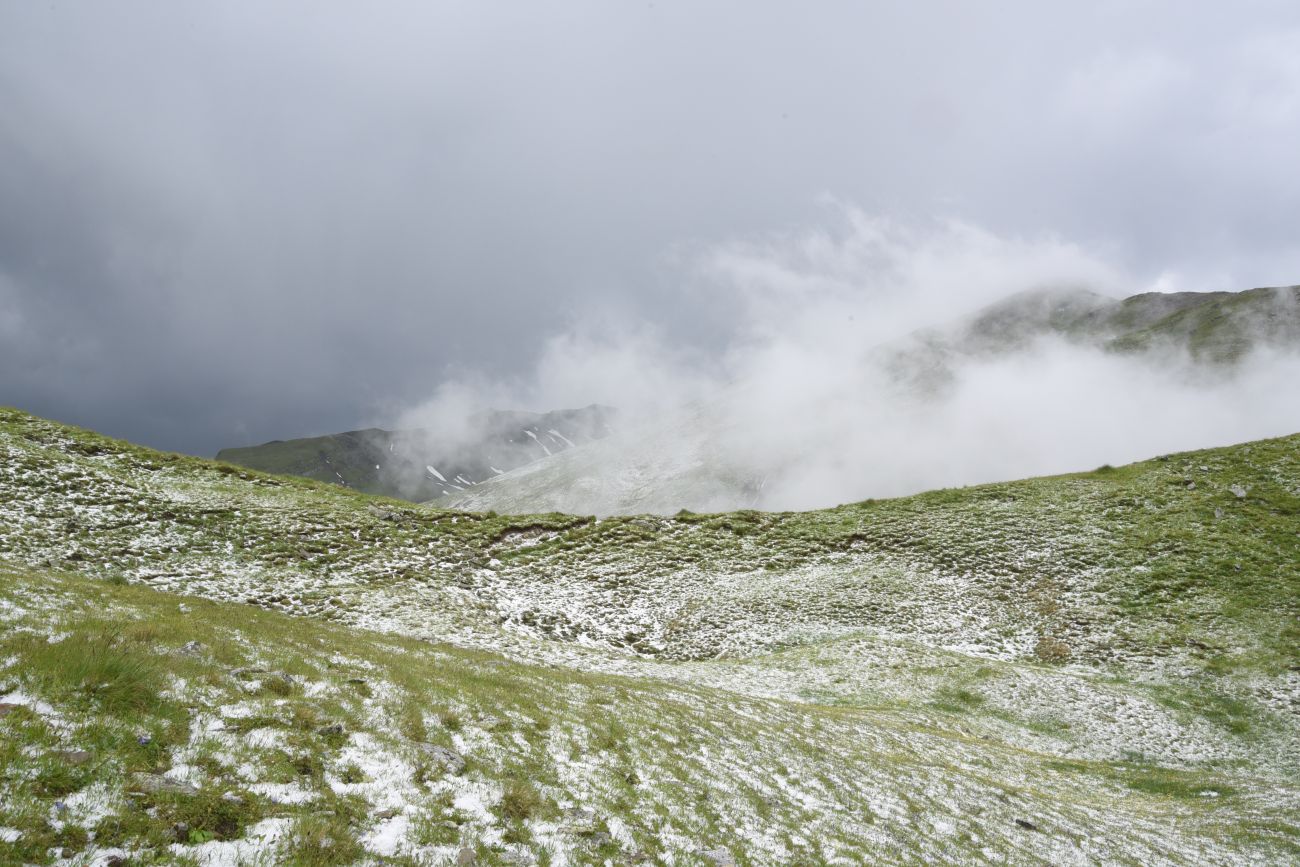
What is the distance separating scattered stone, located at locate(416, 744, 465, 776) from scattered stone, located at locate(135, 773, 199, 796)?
4.11 m

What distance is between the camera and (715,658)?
117 ft

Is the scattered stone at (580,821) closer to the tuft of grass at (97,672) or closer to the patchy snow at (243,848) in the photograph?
the patchy snow at (243,848)

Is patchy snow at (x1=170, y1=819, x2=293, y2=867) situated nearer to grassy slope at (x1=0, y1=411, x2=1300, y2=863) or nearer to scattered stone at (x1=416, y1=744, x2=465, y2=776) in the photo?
grassy slope at (x1=0, y1=411, x2=1300, y2=863)

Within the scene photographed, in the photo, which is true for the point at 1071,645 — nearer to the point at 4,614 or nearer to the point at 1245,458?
the point at 1245,458

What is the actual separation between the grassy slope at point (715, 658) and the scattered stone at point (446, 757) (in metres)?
0.25

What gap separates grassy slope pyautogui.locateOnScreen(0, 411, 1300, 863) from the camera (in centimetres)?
1079

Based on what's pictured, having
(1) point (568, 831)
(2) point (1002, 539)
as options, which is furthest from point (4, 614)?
(2) point (1002, 539)

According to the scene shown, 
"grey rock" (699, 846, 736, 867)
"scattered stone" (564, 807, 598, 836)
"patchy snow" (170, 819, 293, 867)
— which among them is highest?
"patchy snow" (170, 819, 293, 867)

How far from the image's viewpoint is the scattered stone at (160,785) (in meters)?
7.97

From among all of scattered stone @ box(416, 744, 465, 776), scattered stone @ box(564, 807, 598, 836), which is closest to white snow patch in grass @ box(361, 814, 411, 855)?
scattered stone @ box(416, 744, 465, 776)

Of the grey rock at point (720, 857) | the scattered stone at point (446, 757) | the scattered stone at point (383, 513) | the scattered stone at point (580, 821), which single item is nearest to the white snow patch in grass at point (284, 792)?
the scattered stone at point (446, 757)

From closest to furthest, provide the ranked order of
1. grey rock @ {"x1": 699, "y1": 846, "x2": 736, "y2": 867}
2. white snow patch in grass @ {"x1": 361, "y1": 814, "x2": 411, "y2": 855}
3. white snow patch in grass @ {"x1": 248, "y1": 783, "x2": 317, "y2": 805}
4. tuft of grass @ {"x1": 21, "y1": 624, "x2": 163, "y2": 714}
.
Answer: white snow patch in grass @ {"x1": 361, "y1": 814, "x2": 411, "y2": 855}, white snow patch in grass @ {"x1": 248, "y1": 783, "x2": 317, "y2": 805}, tuft of grass @ {"x1": 21, "y1": 624, "x2": 163, "y2": 714}, grey rock @ {"x1": 699, "y1": 846, "x2": 736, "y2": 867}

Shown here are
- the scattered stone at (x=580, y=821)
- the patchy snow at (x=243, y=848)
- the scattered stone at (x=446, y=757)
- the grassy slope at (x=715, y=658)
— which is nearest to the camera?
the patchy snow at (x=243, y=848)

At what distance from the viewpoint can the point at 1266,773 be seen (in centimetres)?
2425
